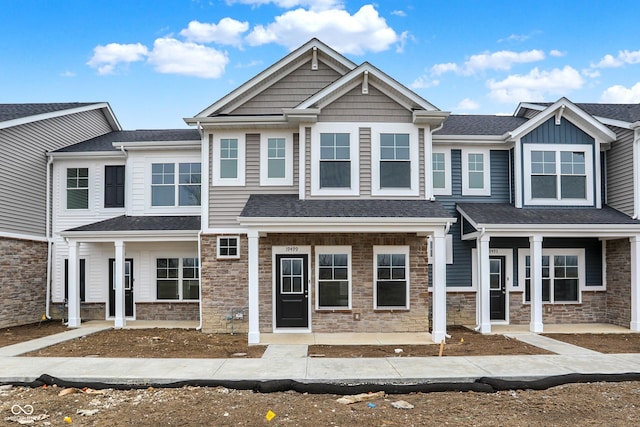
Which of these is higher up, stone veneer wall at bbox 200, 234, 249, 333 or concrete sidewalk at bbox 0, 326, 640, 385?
stone veneer wall at bbox 200, 234, 249, 333

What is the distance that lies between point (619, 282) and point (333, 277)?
8.31m

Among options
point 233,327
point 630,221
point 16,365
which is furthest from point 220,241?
point 630,221

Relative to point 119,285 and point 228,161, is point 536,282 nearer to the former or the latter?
point 228,161

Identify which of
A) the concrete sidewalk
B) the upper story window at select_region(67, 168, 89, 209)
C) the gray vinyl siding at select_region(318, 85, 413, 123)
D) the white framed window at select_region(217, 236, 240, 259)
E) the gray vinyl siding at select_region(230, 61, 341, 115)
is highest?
the gray vinyl siding at select_region(230, 61, 341, 115)

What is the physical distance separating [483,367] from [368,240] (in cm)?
491

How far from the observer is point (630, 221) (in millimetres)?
13180

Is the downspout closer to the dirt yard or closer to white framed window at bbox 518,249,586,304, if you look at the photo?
the dirt yard

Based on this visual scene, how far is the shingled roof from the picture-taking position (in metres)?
11.4

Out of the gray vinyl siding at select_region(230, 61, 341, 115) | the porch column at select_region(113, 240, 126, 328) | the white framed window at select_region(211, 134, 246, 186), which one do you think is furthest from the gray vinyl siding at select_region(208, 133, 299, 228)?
the porch column at select_region(113, 240, 126, 328)

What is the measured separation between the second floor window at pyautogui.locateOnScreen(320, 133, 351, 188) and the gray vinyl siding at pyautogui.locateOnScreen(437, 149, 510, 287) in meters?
3.53

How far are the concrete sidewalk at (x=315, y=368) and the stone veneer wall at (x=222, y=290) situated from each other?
3028 millimetres

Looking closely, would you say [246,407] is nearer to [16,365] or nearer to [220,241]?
[16,365]

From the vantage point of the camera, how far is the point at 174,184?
15.2 m

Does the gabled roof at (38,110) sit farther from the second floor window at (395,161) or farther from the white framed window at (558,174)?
the white framed window at (558,174)
